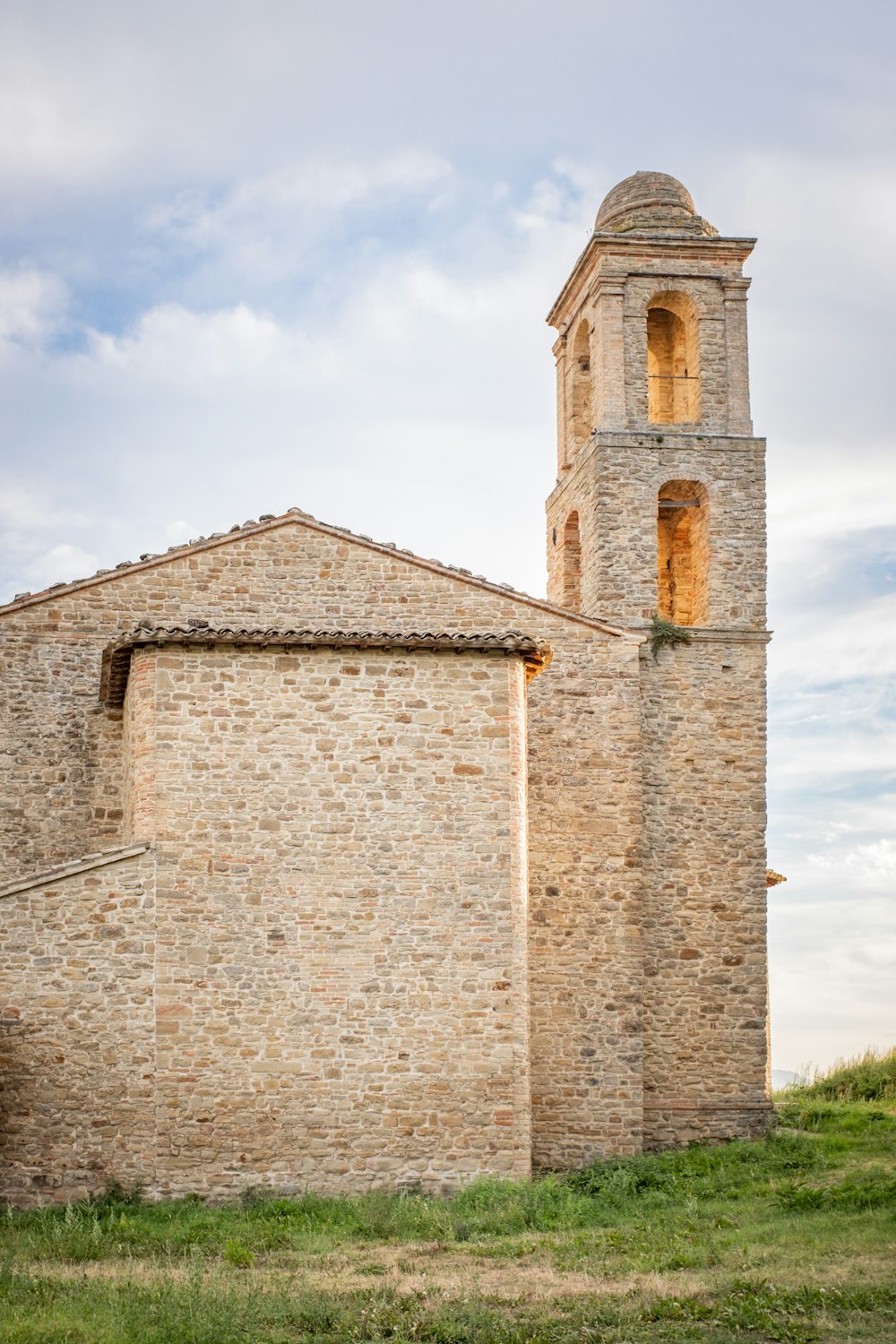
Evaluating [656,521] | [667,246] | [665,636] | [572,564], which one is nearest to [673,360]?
[667,246]

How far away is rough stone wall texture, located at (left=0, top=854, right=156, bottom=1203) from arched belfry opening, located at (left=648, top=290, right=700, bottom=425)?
11011 mm

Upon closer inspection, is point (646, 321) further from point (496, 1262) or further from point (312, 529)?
point (496, 1262)

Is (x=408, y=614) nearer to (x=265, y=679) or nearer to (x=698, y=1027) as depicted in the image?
(x=265, y=679)

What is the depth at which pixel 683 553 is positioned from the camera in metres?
21.6

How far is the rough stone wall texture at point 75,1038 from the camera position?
44.7ft

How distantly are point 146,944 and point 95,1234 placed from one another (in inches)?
122

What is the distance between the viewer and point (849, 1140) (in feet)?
55.4

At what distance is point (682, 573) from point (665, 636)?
2567 millimetres

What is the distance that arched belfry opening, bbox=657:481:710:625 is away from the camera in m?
20.2

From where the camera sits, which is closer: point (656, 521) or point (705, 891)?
point (705, 891)

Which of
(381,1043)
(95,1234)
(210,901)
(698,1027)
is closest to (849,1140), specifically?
(698,1027)

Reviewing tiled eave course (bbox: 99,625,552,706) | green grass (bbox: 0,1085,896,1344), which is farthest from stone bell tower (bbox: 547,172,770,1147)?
tiled eave course (bbox: 99,625,552,706)

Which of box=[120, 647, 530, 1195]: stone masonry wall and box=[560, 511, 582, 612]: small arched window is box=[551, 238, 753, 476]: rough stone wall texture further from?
box=[120, 647, 530, 1195]: stone masonry wall

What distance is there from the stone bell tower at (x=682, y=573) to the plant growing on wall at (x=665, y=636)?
7 cm
